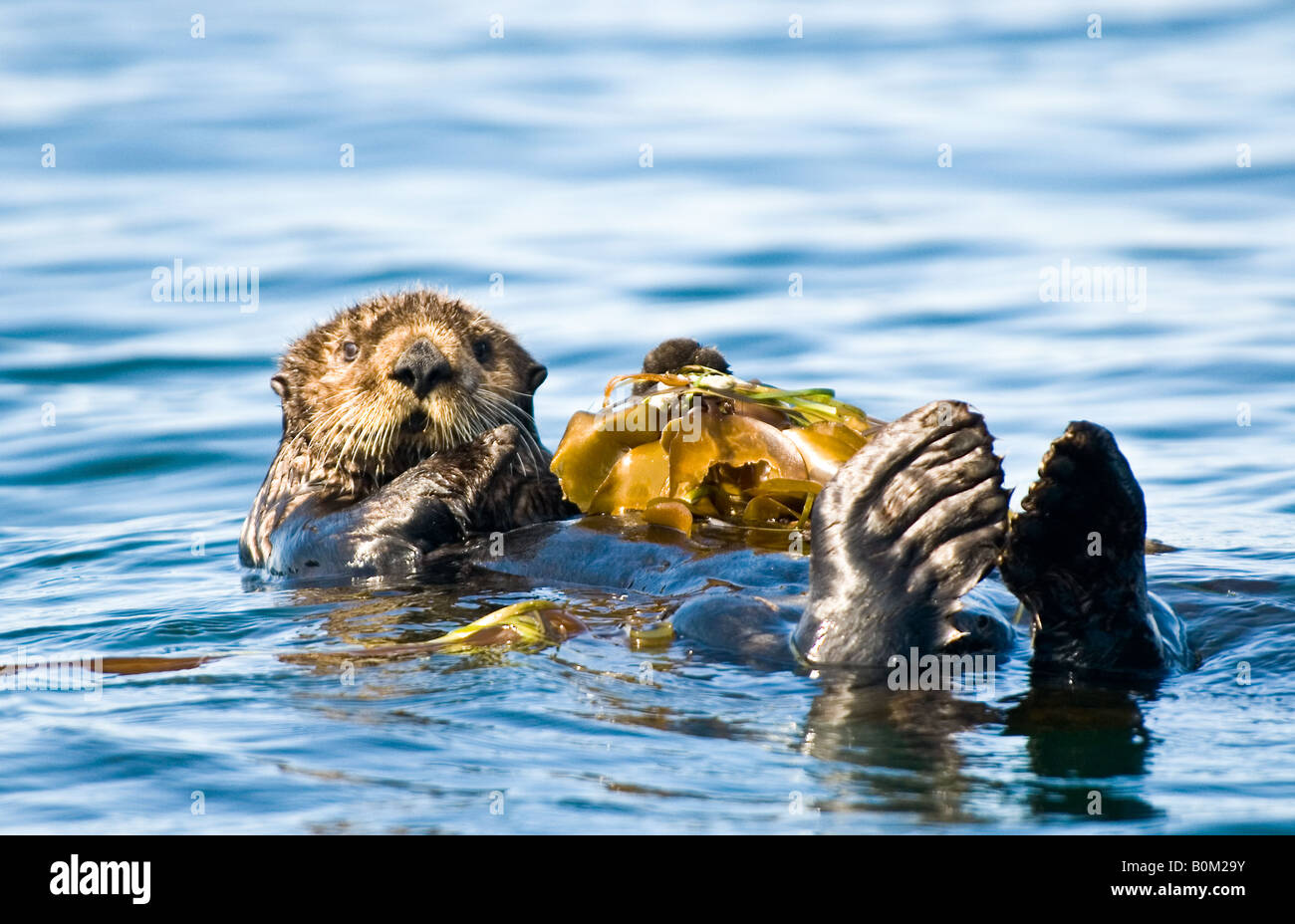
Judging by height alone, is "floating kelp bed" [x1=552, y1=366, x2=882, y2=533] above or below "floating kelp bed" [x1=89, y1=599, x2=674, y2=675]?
above

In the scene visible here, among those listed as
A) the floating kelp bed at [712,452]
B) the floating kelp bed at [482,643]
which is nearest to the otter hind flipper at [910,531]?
the floating kelp bed at [482,643]

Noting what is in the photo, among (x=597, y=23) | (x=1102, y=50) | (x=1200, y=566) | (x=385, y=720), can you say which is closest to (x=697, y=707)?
(x=385, y=720)

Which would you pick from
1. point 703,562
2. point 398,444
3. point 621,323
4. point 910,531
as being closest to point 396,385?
point 398,444

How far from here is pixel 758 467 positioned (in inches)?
200

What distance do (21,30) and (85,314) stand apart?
7367 millimetres

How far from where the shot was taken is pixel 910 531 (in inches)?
147

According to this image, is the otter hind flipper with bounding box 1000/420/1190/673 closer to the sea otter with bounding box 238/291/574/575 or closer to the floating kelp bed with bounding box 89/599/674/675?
the floating kelp bed with bounding box 89/599/674/675

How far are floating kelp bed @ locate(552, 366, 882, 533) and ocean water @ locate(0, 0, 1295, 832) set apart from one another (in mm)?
611

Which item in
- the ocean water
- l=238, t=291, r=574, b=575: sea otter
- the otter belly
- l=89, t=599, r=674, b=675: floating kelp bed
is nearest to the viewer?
the ocean water

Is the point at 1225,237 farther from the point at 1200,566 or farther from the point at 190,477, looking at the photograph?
the point at 190,477

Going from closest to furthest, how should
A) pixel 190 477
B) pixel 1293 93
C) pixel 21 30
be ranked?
1. pixel 190 477
2. pixel 1293 93
3. pixel 21 30

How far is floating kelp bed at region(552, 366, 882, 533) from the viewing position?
4.99 m

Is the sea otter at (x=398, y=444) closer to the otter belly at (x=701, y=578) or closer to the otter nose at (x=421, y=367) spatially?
the otter nose at (x=421, y=367)

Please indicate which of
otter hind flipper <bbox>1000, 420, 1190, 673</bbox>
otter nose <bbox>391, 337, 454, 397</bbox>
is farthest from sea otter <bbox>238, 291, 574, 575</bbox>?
otter hind flipper <bbox>1000, 420, 1190, 673</bbox>
